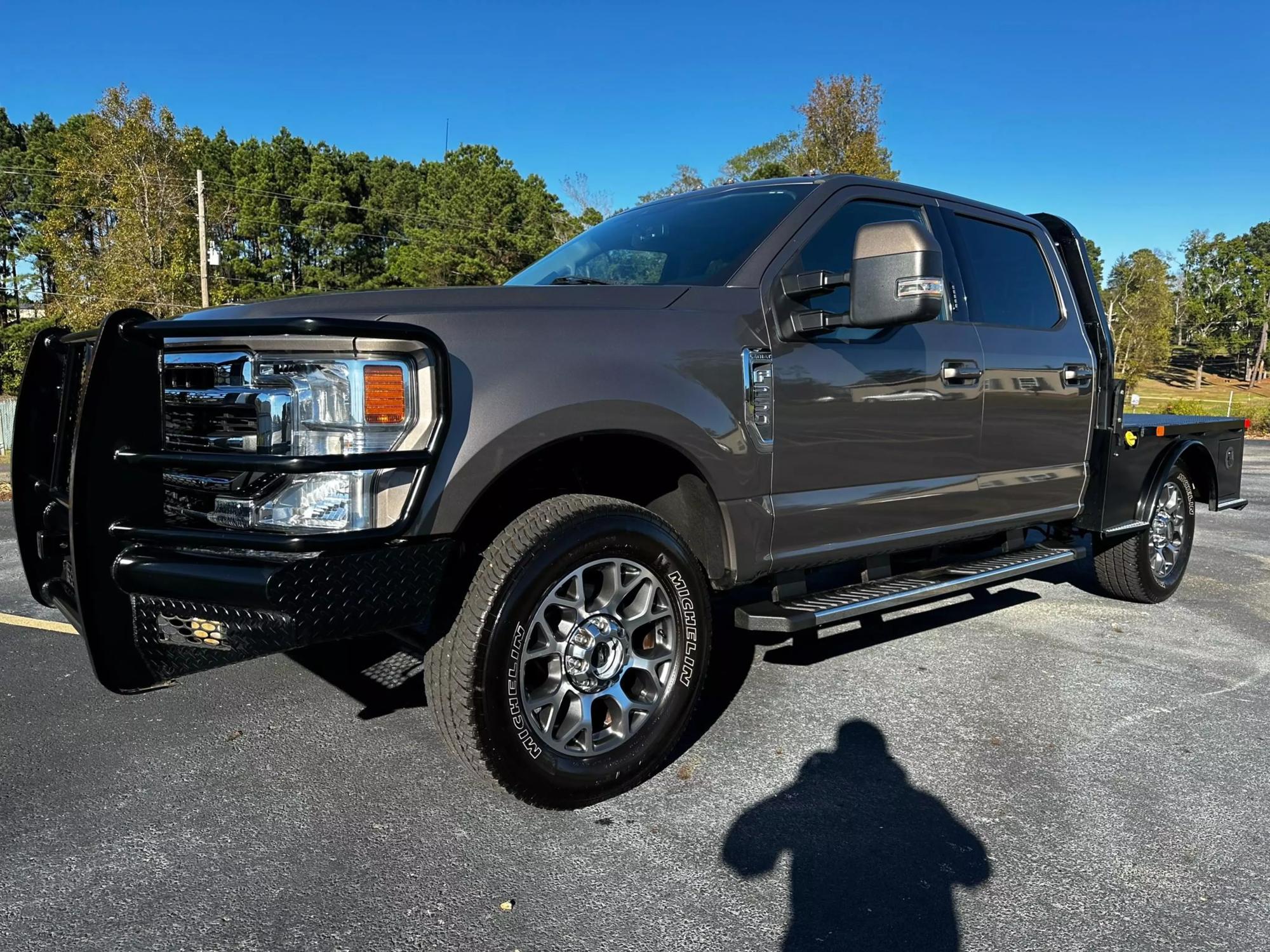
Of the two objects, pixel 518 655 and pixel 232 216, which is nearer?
pixel 518 655

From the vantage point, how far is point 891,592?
3.61 meters

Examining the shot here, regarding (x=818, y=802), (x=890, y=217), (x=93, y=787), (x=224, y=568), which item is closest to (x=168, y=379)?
(x=224, y=568)

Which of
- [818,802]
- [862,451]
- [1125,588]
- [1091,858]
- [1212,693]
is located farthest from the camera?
[1125,588]

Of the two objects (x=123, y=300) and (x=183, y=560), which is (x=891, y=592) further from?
(x=123, y=300)

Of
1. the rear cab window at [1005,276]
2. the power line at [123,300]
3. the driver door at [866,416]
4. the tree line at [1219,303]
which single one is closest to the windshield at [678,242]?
the driver door at [866,416]

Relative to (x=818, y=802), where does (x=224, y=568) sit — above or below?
above

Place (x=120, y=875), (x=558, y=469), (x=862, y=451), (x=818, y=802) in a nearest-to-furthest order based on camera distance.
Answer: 1. (x=120, y=875)
2. (x=818, y=802)
3. (x=558, y=469)
4. (x=862, y=451)

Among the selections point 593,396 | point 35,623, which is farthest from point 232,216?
point 593,396

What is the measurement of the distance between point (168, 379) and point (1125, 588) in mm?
5391

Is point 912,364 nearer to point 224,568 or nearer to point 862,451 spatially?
point 862,451

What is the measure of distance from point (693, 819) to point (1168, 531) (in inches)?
174

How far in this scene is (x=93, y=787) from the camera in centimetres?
285

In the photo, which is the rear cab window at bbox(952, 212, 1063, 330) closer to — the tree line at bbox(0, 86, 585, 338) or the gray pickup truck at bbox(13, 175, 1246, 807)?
the gray pickup truck at bbox(13, 175, 1246, 807)

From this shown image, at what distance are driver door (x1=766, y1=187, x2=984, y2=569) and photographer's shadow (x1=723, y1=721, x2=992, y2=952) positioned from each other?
2.75ft
